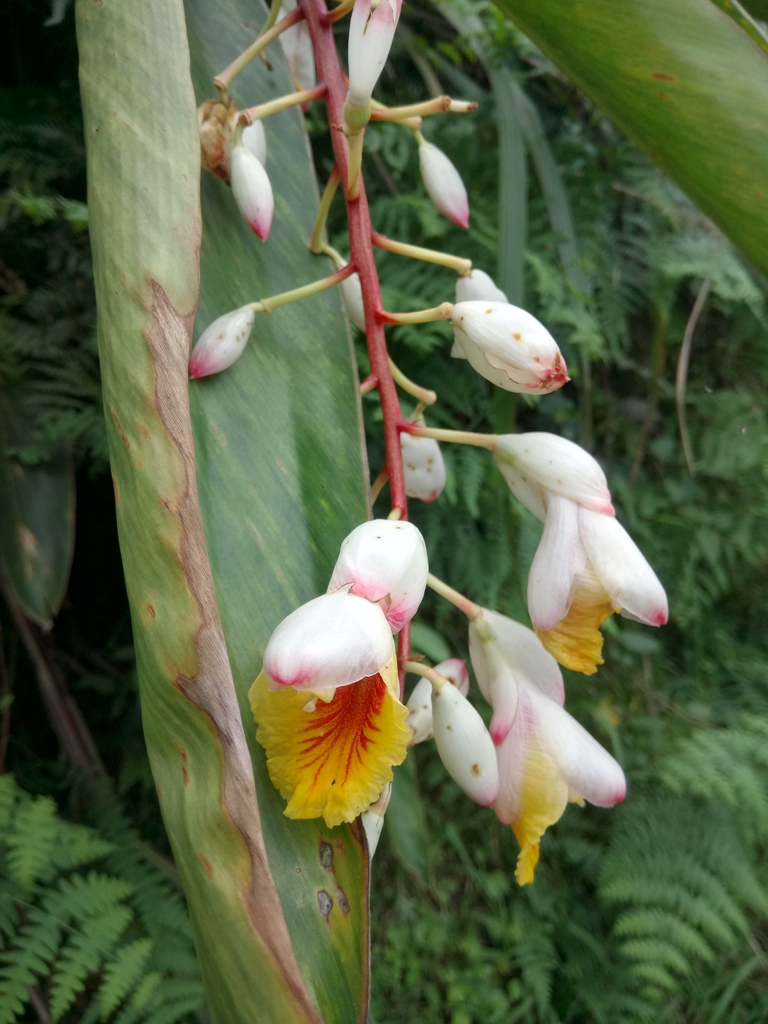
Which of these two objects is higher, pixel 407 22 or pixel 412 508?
pixel 407 22

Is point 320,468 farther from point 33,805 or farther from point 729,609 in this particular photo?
point 729,609

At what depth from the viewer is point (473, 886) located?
114 centimetres

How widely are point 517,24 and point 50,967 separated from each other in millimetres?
893

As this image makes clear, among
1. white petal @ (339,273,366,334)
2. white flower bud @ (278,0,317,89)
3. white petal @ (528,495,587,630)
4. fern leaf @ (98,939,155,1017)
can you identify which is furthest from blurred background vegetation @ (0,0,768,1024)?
white petal @ (528,495,587,630)

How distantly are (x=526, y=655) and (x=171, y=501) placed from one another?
0.90 ft

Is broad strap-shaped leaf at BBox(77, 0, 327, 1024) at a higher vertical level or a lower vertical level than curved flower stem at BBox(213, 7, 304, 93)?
lower

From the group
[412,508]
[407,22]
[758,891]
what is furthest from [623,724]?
[407,22]

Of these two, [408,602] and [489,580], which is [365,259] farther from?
[489,580]

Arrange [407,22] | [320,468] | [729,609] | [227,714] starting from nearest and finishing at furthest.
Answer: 1. [227,714]
2. [320,468]
3. [407,22]
4. [729,609]

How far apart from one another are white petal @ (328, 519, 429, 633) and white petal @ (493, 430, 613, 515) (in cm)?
11

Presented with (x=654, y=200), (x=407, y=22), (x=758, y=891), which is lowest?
(x=758, y=891)

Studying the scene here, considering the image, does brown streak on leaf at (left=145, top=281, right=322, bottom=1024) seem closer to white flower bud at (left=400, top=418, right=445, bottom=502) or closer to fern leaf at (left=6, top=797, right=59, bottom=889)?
white flower bud at (left=400, top=418, right=445, bottom=502)

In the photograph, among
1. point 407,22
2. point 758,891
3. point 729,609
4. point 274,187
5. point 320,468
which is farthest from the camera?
point 729,609

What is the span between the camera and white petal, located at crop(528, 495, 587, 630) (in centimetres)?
41
